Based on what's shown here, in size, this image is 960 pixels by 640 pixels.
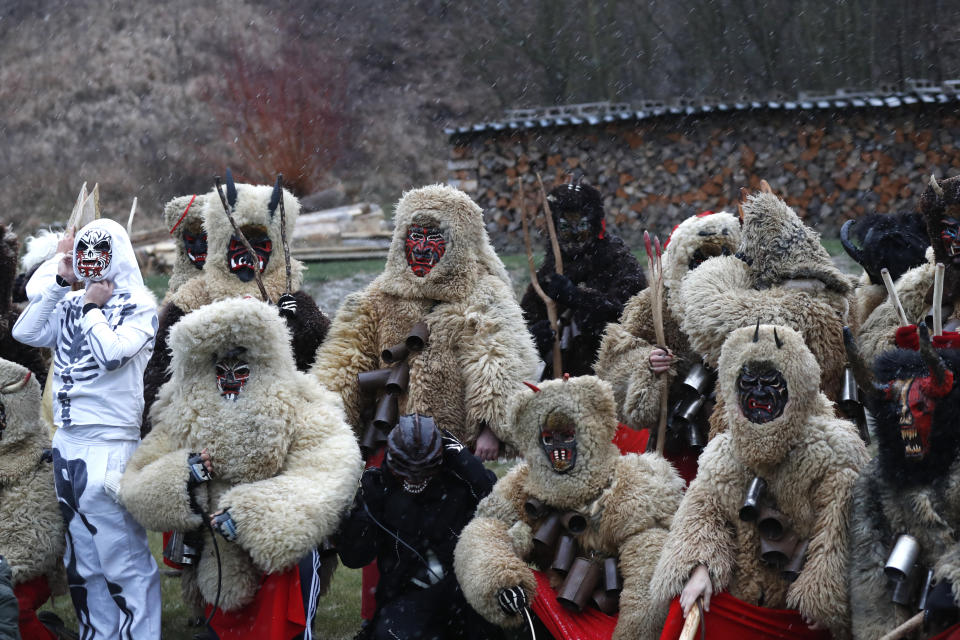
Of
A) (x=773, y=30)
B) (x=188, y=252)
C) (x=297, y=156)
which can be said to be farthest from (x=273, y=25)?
(x=188, y=252)

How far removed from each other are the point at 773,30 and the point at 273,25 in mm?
11510

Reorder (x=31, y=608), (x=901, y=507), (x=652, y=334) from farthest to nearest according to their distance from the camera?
(x=652, y=334) < (x=31, y=608) < (x=901, y=507)

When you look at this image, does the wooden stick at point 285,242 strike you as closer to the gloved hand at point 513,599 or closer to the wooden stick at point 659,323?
the wooden stick at point 659,323

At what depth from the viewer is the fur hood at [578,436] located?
193 inches

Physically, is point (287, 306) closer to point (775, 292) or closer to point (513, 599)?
point (513, 599)

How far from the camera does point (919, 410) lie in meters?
3.99

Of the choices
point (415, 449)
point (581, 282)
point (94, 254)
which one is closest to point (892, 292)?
point (415, 449)

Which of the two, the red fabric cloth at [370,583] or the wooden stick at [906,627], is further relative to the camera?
the red fabric cloth at [370,583]

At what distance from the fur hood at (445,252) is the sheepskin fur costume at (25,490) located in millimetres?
1921

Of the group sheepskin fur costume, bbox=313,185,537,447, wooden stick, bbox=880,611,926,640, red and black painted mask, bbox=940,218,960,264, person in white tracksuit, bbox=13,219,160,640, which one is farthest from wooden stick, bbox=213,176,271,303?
wooden stick, bbox=880,611,926,640

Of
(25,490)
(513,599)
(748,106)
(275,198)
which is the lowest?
(513,599)

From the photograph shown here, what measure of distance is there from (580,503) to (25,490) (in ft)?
9.13

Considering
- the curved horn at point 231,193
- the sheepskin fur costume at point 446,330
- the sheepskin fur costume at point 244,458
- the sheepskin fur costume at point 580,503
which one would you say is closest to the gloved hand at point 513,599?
the sheepskin fur costume at point 580,503

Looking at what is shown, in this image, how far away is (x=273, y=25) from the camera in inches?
1031
